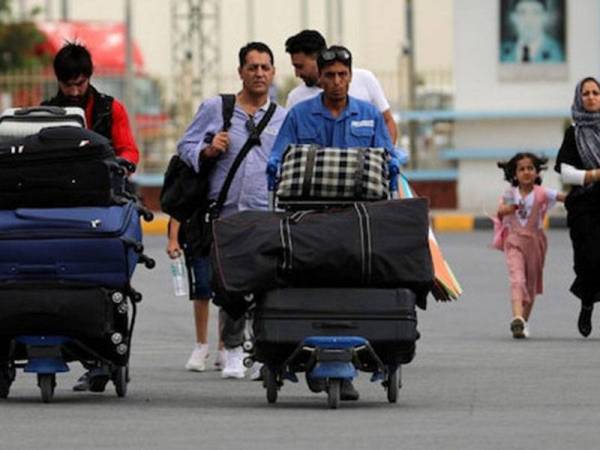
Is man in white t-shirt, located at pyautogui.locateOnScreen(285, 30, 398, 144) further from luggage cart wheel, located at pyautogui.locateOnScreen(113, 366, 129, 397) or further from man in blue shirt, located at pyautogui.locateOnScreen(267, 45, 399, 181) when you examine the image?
luggage cart wheel, located at pyautogui.locateOnScreen(113, 366, 129, 397)

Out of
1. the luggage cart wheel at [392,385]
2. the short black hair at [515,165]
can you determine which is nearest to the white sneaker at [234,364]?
the luggage cart wheel at [392,385]

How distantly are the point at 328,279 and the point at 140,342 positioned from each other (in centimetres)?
545

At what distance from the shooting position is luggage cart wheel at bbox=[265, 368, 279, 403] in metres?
12.6

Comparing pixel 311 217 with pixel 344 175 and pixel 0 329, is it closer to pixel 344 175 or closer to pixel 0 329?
pixel 344 175

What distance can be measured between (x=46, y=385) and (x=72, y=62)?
1748 mm

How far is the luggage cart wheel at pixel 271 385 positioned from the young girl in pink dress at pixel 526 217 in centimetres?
A: 543

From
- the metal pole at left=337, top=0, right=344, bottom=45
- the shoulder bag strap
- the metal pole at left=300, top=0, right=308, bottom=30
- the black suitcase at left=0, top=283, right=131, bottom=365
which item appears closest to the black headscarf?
the shoulder bag strap

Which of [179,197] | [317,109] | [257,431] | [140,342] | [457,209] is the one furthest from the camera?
[457,209]

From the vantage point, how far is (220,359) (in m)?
15.2

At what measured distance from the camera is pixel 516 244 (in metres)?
18.2

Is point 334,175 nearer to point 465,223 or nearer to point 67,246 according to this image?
point 67,246

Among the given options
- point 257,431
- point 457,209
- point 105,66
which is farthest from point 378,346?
point 105,66

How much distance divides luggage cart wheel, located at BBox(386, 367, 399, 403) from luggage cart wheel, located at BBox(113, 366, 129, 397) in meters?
1.28

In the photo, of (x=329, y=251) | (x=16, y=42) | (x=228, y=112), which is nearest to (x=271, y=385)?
(x=329, y=251)
